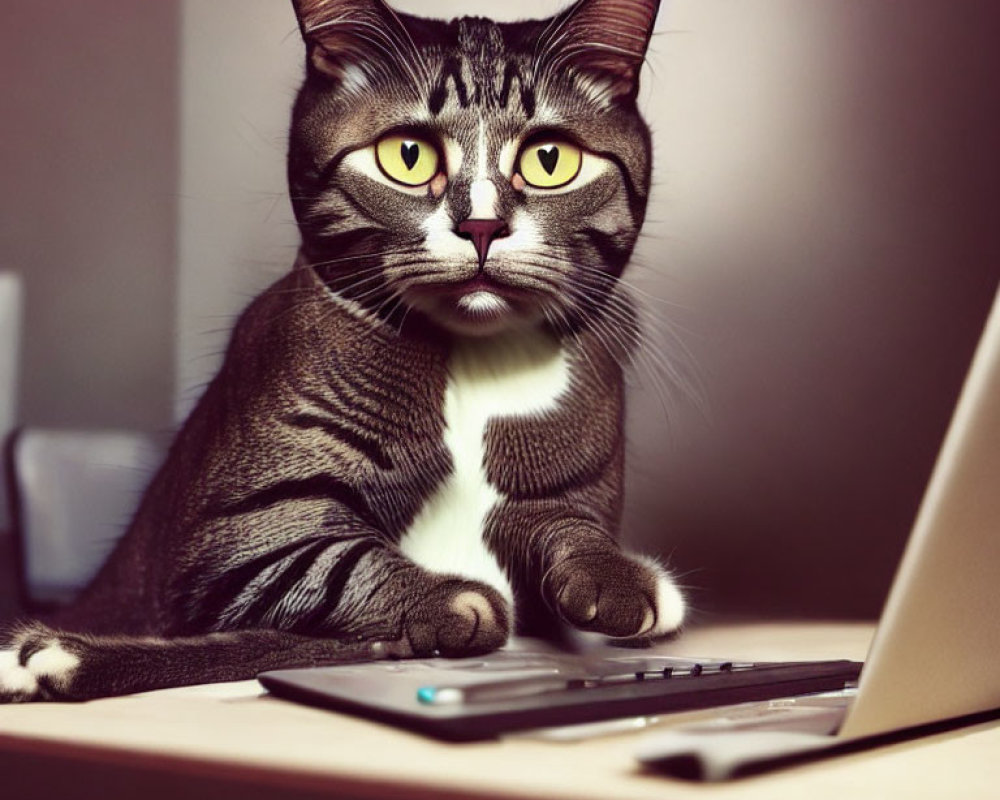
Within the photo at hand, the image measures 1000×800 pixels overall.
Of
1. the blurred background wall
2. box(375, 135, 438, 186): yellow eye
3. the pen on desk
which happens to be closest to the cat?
box(375, 135, 438, 186): yellow eye

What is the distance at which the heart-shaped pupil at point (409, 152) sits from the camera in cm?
91

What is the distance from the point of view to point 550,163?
3.04 feet

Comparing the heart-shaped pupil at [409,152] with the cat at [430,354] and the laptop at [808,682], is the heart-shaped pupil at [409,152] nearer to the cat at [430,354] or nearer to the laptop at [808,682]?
the cat at [430,354]

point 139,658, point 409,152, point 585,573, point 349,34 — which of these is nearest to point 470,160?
point 409,152

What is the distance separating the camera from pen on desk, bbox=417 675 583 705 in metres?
0.53

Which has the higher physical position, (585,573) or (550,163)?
(550,163)

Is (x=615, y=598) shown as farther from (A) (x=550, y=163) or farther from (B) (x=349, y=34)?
(B) (x=349, y=34)

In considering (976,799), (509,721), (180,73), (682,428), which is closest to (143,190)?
(180,73)

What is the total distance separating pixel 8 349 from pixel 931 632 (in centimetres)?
111

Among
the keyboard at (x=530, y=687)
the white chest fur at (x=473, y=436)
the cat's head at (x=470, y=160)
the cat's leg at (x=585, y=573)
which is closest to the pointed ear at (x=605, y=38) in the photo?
the cat's head at (x=470, y=160)

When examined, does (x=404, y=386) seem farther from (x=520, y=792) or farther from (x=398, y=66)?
(x=520, y=792)

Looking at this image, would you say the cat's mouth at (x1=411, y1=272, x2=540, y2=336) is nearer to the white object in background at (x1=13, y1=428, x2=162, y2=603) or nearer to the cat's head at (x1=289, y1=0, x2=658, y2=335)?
the cat's head at (x1=289, y1=0, x2=658, y2=335)

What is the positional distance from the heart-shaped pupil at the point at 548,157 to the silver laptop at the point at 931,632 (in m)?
0.53

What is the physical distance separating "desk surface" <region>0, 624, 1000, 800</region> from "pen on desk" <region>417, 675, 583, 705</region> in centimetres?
3
